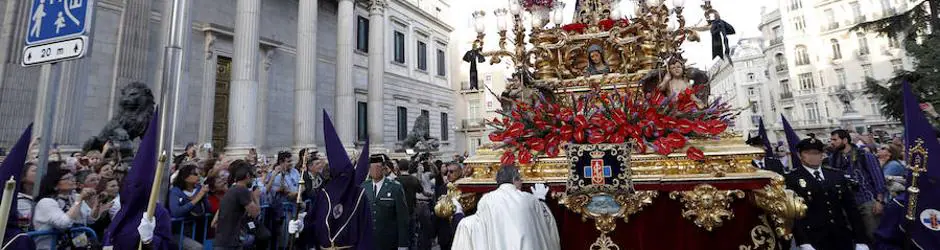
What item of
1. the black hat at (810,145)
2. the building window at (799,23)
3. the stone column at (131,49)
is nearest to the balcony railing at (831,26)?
the building window at (799,23)

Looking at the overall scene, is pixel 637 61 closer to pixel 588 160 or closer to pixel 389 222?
pixel 588 160

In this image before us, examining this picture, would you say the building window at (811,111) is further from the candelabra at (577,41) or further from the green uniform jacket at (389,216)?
the green uniform jacket at (389,216)

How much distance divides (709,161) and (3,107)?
1540 centimetres

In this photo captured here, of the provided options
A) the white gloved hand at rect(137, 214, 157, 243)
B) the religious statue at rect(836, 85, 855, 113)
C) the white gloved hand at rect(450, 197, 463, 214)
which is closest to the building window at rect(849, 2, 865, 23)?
the religious statue at rect(836, 85, 855, 113)

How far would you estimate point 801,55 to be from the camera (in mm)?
43344

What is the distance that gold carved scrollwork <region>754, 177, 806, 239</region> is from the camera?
322 centimetres

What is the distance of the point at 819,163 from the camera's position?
4.36m

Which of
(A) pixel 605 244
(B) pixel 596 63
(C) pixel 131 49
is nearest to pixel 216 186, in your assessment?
(A) pixel 605 244

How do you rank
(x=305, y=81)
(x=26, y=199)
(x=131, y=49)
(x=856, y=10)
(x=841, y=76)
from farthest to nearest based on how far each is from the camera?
(x=841, y=76) → (x=856, y=10) → (x=305, y=81) → (x=131, y=49) → (x=26, y=199)

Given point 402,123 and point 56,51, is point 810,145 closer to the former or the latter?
point 56,51

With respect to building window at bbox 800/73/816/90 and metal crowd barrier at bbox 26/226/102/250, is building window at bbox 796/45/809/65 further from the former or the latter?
metal crowd barrier at bbox 26/226/102/250

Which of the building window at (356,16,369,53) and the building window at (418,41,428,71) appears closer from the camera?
the building window at (356,16,369,53)

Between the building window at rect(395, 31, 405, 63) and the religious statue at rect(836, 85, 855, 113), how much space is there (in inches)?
1521

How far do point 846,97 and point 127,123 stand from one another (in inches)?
1968
